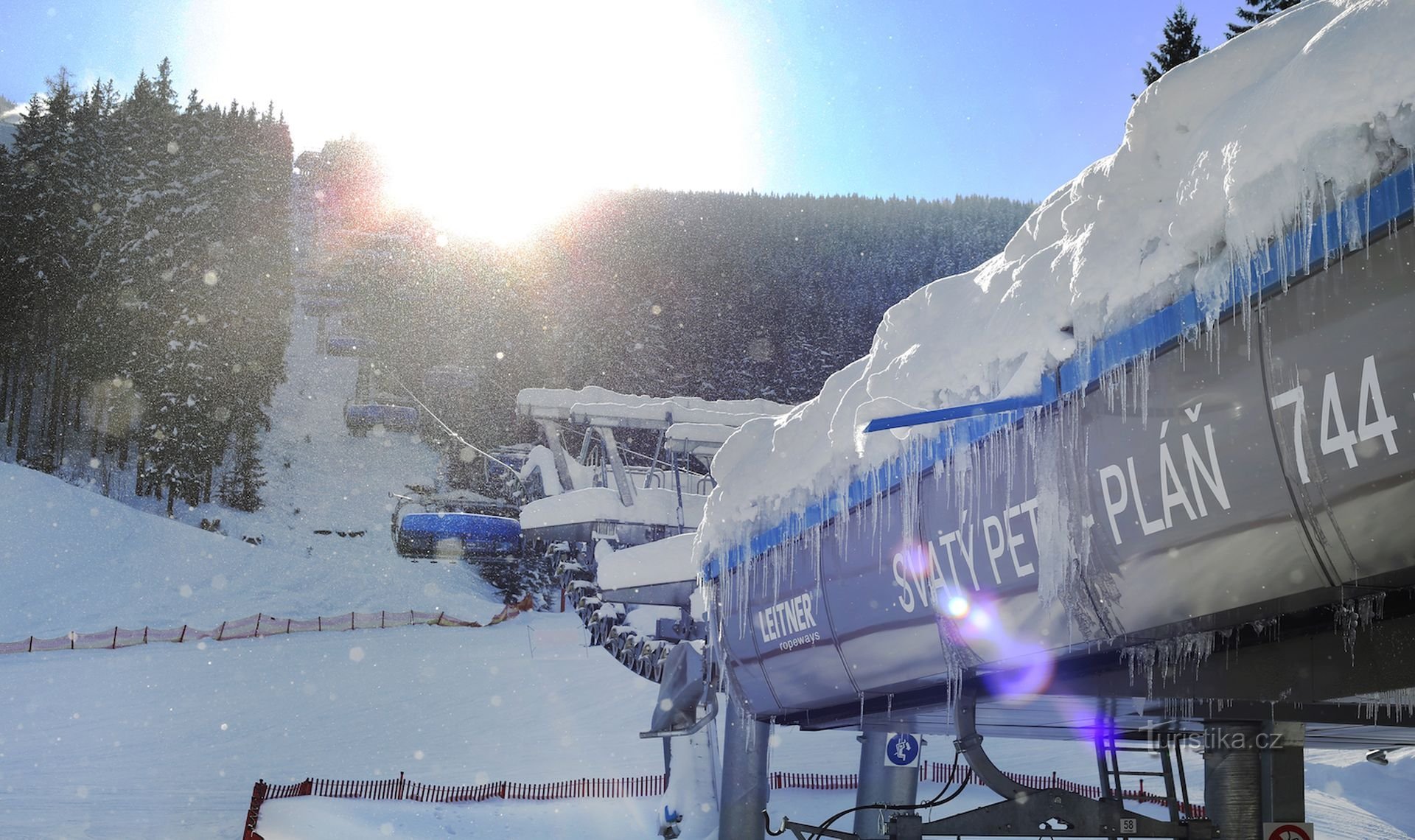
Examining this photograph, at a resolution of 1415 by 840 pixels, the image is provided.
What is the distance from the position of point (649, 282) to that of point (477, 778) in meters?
58.2

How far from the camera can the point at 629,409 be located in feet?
66.7

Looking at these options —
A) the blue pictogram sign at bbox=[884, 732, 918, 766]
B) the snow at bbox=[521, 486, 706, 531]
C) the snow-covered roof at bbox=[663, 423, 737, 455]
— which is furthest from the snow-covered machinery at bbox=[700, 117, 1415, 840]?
the snow at bbox=[521, 486, 706, 531]

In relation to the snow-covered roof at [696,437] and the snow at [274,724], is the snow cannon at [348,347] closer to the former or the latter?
the snow at [274,724]

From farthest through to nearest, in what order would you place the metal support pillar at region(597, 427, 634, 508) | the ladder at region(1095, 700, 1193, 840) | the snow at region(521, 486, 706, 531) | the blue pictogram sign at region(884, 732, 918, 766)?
the snow at region(521, 486, 706, 531) → the metal support pillar at region(597, 427, 634, 508) → the blue pictogram sign at region(884, 732, 918, 766) → the ladder at region(1095, 700, 1193, 840)

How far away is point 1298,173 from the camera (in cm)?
238

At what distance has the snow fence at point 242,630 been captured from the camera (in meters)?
26.4

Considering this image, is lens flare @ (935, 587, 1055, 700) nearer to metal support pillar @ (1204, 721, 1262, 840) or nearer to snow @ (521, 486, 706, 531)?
metal support pillar @ (1204, 721, 1262, 840)

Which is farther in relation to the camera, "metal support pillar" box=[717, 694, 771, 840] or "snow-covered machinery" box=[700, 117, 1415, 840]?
"metal support pillar" box=[717, 694, 771, 840]

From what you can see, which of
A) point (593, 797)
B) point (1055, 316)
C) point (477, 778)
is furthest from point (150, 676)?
point (1055, 316)

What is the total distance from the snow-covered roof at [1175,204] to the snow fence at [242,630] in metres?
27.5

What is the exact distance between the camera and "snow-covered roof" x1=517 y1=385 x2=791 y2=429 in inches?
760

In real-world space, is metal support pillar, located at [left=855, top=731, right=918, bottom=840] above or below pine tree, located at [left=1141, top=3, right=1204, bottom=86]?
below

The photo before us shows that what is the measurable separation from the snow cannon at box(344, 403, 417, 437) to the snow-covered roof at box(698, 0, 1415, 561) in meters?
51.8

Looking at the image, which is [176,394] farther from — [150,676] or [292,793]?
[292,793]
